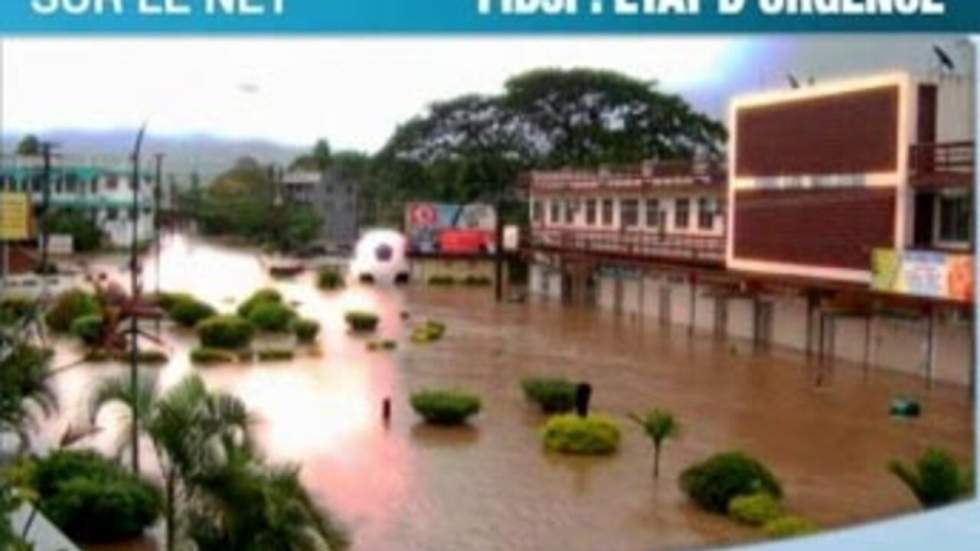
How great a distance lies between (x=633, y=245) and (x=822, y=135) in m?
6.96

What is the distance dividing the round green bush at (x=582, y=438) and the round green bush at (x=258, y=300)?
11.8m

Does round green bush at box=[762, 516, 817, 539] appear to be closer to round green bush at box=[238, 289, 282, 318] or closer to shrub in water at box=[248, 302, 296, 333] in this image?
shrub in water at box=[248, 302, 296, 333]

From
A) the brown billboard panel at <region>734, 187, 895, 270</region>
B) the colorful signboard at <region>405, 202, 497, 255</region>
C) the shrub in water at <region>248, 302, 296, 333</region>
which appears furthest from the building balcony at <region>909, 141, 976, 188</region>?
the colorful signboard at <region>405, 202, 497, 255</region>

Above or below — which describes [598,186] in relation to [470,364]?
above

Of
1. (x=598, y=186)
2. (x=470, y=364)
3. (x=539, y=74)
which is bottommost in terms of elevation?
(x=470, y=364)

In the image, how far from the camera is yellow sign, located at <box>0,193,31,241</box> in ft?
27.8

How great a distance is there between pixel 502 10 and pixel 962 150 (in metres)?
13.3

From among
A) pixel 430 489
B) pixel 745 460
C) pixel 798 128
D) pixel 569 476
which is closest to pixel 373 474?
pixel 430 489

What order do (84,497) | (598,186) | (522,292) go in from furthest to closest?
(522,292) → (598,186) → (84,497)

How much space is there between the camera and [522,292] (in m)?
32.6

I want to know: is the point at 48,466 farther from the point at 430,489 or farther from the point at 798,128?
the point at 798,128

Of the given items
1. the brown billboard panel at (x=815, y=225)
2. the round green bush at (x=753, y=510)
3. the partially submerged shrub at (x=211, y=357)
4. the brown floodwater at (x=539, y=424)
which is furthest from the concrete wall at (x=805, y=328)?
the partially submerged shrub at (x=211, y=357)

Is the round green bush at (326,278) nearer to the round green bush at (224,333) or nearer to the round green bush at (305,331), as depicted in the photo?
the round green bush at (305,331)

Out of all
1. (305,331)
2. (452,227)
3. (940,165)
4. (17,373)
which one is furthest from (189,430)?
(452,227)
